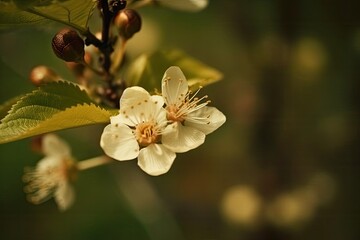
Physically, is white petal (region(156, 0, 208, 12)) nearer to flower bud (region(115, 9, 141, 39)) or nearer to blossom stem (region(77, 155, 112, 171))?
flower bud (region(115, 9, 141, 39))

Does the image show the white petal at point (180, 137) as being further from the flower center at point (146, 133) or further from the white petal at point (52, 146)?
the white petal at point (52, 146)

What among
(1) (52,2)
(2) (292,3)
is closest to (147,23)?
(2) (292,3)

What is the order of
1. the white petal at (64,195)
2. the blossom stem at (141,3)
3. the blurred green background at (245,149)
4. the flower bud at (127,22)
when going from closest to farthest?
the flower bud at (127,22) → the blossom stem at (141,3) → the white petal at (64,195) → the blurred green background at (245,149)

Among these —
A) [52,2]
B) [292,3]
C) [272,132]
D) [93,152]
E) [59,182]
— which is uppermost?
[52,2]

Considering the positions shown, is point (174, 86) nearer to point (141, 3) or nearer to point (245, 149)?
point (141, 3)

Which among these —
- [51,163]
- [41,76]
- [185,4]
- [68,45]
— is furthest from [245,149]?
[68,45]

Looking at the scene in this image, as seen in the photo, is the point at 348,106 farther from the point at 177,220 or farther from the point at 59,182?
the point at 59,182

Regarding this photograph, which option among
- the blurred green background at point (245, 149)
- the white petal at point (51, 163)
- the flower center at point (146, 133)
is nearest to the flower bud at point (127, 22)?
the flower center at point (146, 133)
